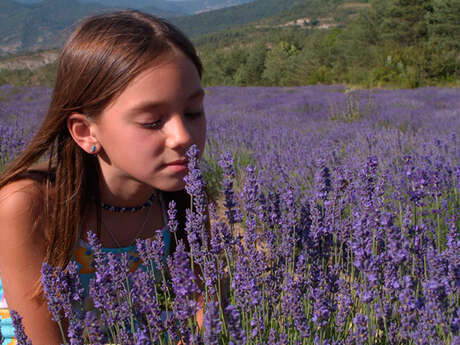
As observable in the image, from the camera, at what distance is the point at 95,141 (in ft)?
5.31

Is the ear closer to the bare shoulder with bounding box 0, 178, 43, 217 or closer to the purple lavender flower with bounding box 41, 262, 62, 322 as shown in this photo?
the bare shoulder with bounding box 0, 178, 43, 217

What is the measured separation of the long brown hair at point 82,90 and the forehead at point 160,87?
0.08 feet

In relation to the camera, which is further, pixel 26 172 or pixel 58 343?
pixel 26 172

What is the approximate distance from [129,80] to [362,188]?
96 centimetres

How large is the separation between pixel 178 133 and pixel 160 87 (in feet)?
0.62

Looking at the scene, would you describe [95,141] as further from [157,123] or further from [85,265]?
[85,265]

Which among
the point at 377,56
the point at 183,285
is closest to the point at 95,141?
the point at 183,285

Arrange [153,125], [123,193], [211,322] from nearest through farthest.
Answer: [211,322]
[153,125]
[123,193]

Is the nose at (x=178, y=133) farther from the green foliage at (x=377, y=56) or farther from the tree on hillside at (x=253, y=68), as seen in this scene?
the tree on hillside at (x=253, y=68)

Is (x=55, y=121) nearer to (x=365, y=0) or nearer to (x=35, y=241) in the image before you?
(x=35, y=241)

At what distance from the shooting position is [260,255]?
1277 millimetres

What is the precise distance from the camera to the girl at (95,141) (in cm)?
140

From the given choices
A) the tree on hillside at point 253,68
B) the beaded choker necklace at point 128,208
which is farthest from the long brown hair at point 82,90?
the tree on hillside at point 253,68

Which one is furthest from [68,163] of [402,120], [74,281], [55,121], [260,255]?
[402,120]
